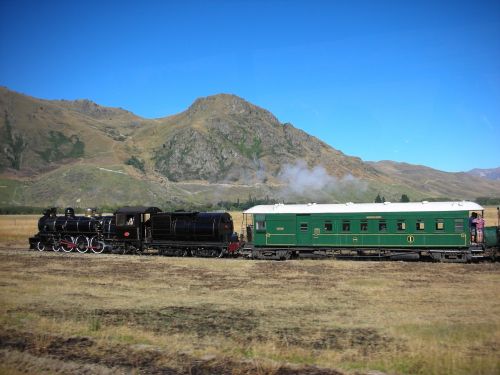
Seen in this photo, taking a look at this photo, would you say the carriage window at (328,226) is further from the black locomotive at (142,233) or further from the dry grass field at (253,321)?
the black locomotive at (142,233)

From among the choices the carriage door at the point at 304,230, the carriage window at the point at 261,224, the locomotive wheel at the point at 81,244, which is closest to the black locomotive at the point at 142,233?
the locomotive wheel at the point at 81,244

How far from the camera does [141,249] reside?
41125mm

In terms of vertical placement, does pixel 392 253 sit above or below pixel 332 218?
below

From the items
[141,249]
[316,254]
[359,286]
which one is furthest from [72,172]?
[359,286]

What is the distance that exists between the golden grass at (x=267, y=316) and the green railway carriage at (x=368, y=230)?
217cm

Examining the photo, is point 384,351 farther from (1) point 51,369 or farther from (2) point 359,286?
(2) point 359,286

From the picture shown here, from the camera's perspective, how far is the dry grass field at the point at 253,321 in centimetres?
1198

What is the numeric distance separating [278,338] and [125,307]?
7.61m

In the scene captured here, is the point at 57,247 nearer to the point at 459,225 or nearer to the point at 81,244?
the point at 81,244

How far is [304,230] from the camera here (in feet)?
115

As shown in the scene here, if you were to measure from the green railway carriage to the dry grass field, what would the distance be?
9.83ft

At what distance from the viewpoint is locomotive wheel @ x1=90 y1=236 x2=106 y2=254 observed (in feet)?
139

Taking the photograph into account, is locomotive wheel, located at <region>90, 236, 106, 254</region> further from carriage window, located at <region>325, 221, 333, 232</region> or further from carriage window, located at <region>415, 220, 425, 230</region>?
carriage window, located at <region>415, 220, 425, 230</region>

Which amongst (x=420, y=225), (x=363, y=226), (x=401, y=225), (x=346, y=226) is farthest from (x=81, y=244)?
(x=420, y=225)
